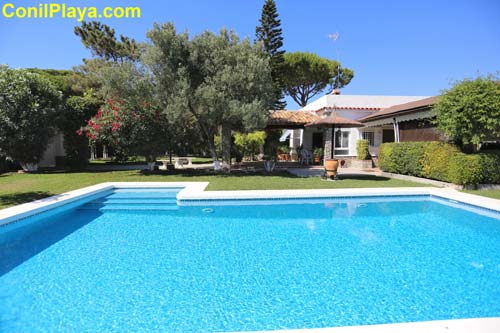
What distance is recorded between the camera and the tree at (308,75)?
35125mm

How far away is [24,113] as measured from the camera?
49.7 ft

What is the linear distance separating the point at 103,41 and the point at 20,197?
22.1 meters

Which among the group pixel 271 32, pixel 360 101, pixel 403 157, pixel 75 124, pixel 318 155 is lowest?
pixel 403 157

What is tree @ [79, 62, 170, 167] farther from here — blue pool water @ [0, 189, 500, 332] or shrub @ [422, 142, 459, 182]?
shrub @ [422, 142, 459, 182]

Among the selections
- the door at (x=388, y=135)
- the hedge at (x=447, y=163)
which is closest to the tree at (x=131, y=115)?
the hedge at (x=447, y=163)

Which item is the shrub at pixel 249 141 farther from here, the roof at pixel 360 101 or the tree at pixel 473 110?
the tree at pixel 473 110

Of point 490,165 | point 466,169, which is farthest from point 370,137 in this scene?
point 466,169

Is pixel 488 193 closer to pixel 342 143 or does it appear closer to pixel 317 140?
pixel 342 143

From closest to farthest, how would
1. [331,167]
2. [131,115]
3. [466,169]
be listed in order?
[466,169] < [331,167] < [131,115]

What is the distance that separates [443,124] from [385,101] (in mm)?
12495

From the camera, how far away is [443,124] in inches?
471

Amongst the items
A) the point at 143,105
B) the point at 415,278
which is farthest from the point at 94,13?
the point at 415,278

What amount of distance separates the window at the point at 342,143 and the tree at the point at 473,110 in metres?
10.4

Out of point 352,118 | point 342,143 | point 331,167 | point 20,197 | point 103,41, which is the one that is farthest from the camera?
point 103,41
